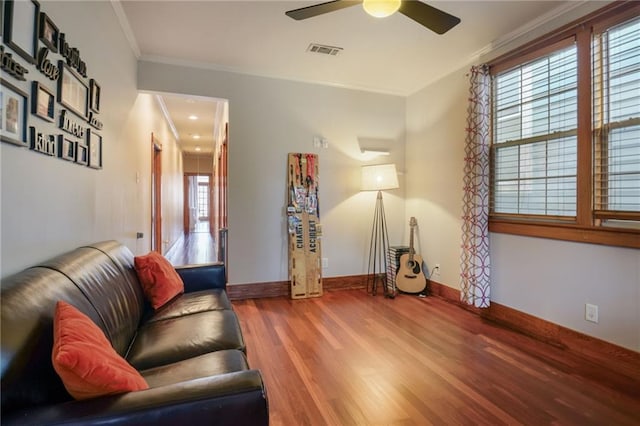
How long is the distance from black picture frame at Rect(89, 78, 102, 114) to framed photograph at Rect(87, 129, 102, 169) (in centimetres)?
17

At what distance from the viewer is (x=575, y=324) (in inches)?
99.3

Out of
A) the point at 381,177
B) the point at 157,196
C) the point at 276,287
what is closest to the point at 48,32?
the point at 276,287

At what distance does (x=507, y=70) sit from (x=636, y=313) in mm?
2267

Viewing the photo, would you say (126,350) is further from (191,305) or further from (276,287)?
(276,287)

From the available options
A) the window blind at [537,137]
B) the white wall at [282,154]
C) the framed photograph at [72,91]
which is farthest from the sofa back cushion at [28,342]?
the window blind at [537,137]

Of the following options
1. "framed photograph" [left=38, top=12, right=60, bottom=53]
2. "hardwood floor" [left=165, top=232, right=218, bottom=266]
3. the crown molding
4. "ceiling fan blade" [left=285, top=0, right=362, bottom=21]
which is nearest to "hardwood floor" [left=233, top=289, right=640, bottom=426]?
"framed photograph" [left=38, top=12, right=60, bottom=53]

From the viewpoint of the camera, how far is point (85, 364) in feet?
3.02

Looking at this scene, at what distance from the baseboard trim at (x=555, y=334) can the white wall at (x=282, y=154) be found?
1582 mm

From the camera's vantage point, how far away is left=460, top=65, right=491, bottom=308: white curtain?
3160 millimetres

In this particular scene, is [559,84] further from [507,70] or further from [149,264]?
[149,264]

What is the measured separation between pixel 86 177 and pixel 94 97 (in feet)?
1.85

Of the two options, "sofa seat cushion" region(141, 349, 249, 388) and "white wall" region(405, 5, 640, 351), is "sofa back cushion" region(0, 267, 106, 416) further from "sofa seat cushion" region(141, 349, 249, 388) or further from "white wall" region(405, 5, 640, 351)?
A: "white wall" region(405, 5, 640, 351)

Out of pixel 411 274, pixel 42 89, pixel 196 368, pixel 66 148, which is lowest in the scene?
pixel 411 274

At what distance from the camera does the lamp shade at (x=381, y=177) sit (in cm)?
402
